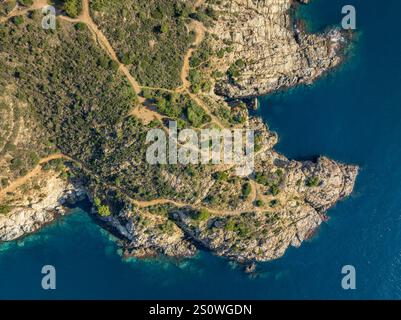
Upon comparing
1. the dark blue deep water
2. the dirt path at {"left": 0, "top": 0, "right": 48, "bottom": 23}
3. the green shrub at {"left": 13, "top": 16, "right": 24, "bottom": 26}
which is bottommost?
the dark blue deep water

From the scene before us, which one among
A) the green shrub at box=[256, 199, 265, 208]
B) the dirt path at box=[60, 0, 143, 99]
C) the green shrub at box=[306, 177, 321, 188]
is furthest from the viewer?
the green shrub at box=[306, 177, 321, 188]

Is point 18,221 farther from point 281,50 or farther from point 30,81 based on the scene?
point 281,50

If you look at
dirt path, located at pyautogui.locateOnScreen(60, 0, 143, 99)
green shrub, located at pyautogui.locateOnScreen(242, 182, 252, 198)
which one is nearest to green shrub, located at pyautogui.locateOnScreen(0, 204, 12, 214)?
dirt path, located at pyautogui.locateOnScreen(60, 0, 143, 99)

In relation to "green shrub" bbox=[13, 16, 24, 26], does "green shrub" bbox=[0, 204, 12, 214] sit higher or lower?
lower

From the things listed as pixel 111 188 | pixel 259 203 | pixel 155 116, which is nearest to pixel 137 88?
pixel 155 116

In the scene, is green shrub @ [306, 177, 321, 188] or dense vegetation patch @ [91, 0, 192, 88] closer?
dense vegetation patch @ [91, 0, 192, 88]

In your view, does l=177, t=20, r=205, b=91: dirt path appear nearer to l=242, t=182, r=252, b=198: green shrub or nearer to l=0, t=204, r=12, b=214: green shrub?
l=242, t=182, r=252, b=198: green shrub
